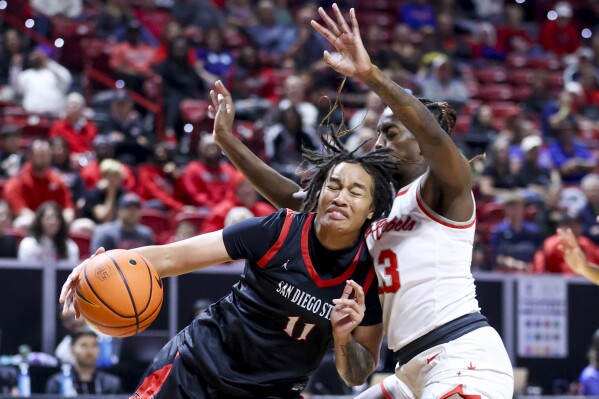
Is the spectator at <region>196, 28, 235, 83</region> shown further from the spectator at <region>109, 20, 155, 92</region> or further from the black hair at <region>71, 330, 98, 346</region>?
the black hair at <region>71, 330, 98, 346</region>

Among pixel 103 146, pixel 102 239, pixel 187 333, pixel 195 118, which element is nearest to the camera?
pixel 187 333

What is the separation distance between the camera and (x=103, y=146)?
10727mm

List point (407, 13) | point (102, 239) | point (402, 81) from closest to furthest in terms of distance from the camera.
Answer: point (102, 239) → point (402, 81) → point (407, 13)

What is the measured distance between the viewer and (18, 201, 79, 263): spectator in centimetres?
874

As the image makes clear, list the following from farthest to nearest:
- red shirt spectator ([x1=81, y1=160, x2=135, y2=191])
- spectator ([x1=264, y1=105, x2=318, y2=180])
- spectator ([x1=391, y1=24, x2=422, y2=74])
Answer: spectator ([x1=391, y1=24, x2=422, y2=74])
spectator ([x1=264, y1=105, x2=318, y2=180])
red shirt spectator ([x1=81, y1=160, x2=135, y2=191])

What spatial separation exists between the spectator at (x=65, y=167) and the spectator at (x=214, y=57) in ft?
11.5

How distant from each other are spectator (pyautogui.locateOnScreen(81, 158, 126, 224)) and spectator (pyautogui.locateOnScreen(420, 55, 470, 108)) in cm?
560

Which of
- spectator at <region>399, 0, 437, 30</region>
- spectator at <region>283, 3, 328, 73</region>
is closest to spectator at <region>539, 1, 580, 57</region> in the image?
spectator at <region>399, 0, 437, 30</region>

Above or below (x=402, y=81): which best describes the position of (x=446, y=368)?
below

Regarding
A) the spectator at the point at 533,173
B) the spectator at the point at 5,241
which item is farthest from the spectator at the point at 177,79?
the spectator at the point at 533,173

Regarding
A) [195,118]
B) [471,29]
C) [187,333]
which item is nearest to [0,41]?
[195,118]

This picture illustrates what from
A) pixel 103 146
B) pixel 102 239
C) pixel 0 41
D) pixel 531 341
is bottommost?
pixel 531 341

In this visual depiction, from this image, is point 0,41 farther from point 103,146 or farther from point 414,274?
point 414,274

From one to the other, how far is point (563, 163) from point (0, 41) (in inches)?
293
